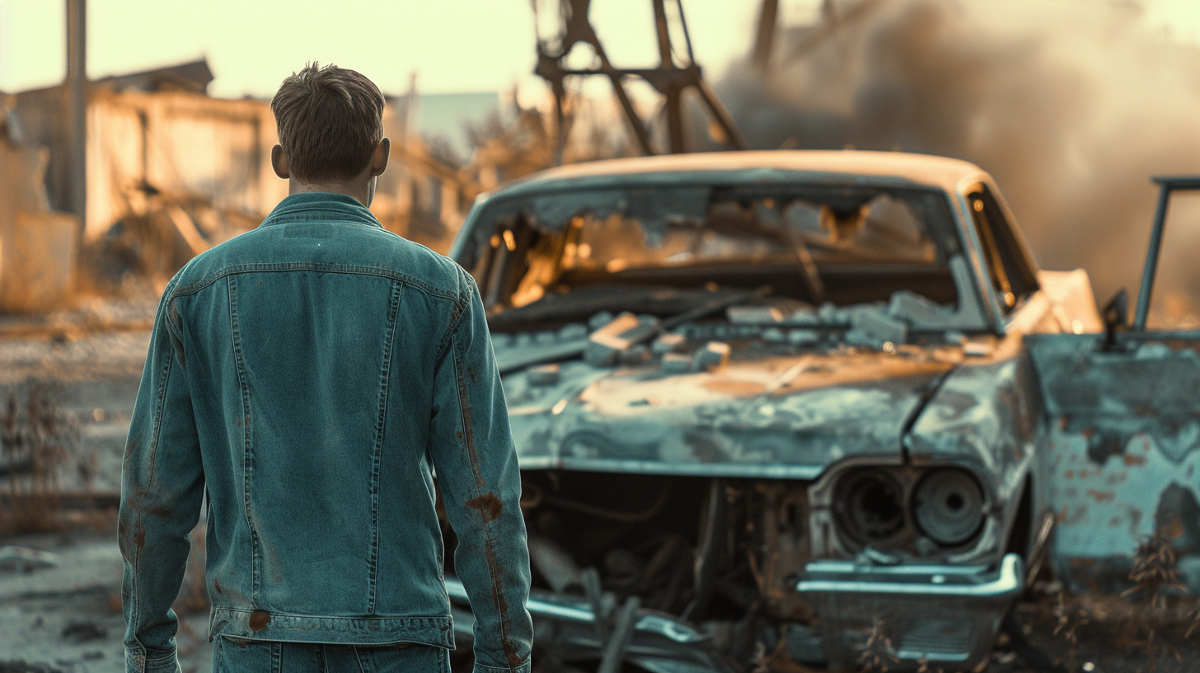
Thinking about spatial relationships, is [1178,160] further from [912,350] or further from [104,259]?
[104,259]

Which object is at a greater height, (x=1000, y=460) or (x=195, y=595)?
(x=1000, y=460)

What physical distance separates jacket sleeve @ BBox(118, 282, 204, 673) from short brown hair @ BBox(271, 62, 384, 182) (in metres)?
0.24

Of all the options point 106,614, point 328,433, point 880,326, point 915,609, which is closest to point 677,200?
point 880,326

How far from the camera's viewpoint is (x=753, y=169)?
4004 millimetres

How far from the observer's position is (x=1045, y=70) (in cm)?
1266

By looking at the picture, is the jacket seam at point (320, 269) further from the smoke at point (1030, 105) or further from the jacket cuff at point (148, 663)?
the smoke at point (1030, 105)

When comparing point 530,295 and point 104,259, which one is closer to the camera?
point 530,295

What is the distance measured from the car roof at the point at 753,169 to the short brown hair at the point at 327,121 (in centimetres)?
264

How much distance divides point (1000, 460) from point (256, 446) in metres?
1.93

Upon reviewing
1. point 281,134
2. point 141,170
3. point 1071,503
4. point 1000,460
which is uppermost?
point 281,134

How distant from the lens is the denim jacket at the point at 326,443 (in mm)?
1404

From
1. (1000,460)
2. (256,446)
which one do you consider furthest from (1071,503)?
(256,446)

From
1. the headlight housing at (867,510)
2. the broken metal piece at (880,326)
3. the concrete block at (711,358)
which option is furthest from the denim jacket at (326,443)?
the broken metal piece at (880,326)

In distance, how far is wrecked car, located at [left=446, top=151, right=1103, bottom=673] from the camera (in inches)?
107
